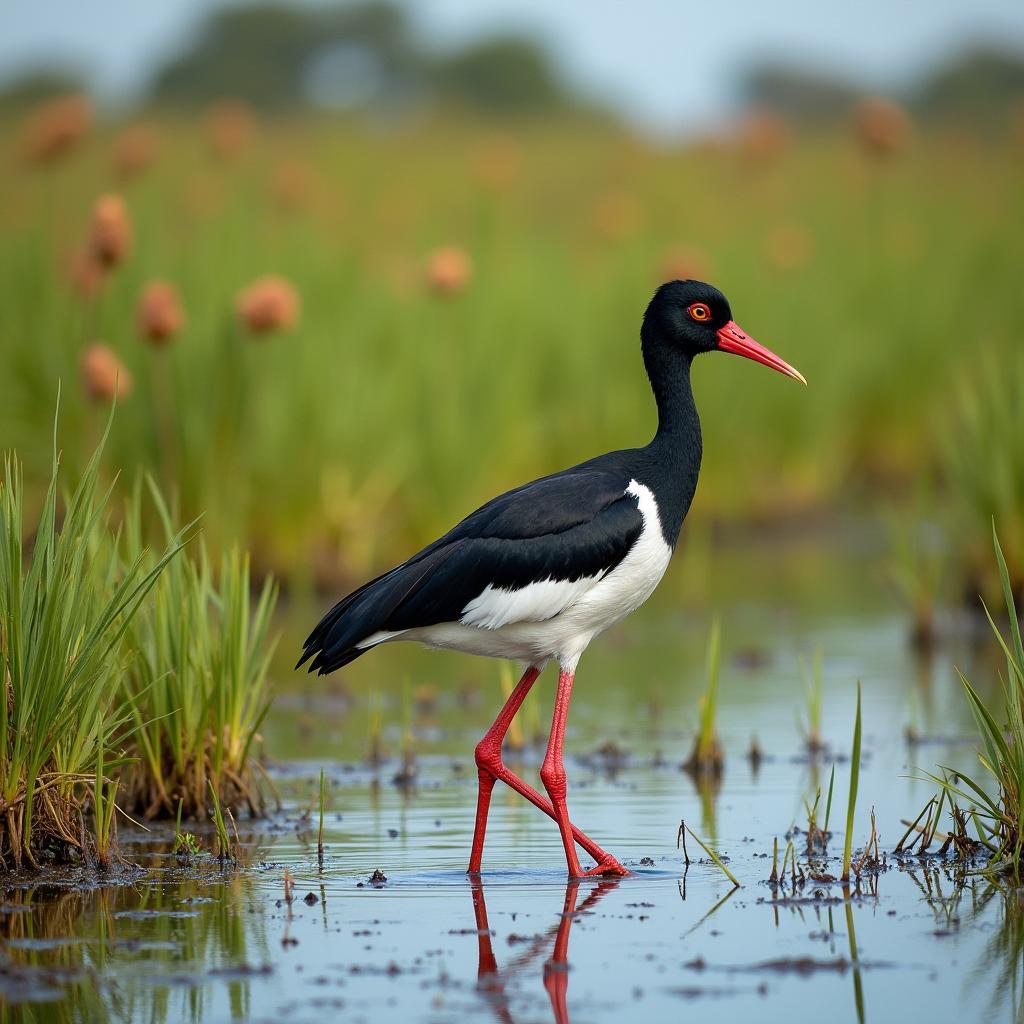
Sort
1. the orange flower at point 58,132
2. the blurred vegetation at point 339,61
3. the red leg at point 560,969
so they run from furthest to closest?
the blurred vegetation at point 339,61 → the orange flower at point 58,132 → the red leg at point 560,969

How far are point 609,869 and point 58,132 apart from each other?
678 centimetres

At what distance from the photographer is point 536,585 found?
6.27 m

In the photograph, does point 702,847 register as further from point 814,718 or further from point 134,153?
point 134,153

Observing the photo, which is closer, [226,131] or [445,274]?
[445,274]

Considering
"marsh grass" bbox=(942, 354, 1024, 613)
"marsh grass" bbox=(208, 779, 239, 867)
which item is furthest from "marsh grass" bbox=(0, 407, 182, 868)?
"marsh grass" bbox=(942, 354, 1024, 613)

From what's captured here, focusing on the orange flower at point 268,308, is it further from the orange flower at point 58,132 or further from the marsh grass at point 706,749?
the marsh grass at point 706,749

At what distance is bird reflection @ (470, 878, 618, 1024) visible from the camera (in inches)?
176

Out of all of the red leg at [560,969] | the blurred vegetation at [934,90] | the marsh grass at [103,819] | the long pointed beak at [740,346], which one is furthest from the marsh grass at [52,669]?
the blurred vegetation at [934,90]

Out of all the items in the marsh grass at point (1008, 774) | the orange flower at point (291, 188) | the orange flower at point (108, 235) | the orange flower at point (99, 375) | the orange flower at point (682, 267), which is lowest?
the marsh grass at point (1008, 774)

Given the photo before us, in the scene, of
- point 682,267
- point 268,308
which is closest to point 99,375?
point 268,308

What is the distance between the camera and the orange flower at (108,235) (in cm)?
908

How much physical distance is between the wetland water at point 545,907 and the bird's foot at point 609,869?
0.29ft

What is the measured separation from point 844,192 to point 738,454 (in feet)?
46.7

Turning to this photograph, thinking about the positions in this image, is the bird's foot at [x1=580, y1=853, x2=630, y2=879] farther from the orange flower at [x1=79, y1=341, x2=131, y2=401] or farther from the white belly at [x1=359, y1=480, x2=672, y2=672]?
the orange flower at [x1=79, y1=341, x2=131, y2=401]
